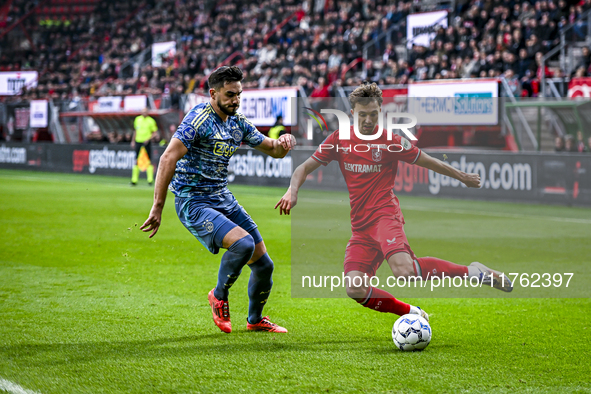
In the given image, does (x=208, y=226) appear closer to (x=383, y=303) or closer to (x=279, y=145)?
(x=279, y=145)

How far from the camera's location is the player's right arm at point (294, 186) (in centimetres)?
525

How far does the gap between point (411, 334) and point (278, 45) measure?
76.2 ft

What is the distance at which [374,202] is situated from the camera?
5367 mm

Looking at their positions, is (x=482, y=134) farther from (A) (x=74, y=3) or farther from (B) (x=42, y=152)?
(A) (x=74, y=3)

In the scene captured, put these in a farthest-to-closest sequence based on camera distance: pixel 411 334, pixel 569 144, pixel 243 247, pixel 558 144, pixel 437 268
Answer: pixel 558 144
pixel 569 144
pixel 437 268
pixel 243 247
pixel 411 334

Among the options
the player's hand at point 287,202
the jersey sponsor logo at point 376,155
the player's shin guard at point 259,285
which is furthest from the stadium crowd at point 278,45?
the player's shin guard at point 259,285

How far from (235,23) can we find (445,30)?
526 inches

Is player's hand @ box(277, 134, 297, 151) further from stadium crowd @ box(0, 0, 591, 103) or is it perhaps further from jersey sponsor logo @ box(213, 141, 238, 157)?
stadium crowd @ box(0, 0, 591, 103)

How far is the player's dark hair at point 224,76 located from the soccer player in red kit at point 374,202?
0.86 meters

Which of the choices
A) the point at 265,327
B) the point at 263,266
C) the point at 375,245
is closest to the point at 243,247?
the point at 263,266

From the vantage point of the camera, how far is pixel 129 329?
17.6ft

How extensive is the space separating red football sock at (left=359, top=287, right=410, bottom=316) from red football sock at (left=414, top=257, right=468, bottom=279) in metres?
0.27

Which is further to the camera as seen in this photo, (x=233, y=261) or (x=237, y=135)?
(x=237, y=135)

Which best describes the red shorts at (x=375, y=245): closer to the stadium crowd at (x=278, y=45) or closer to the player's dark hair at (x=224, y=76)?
the player's dark hair at (x=224, y=76)
